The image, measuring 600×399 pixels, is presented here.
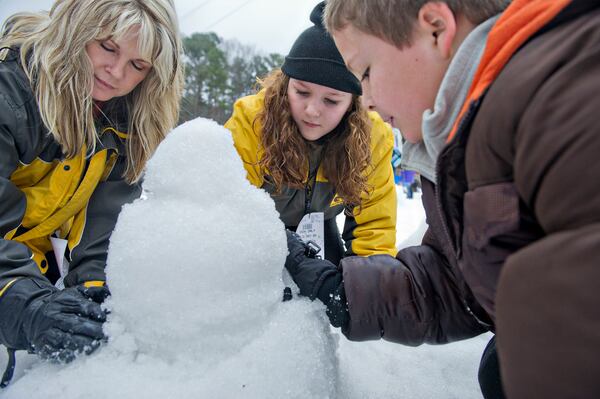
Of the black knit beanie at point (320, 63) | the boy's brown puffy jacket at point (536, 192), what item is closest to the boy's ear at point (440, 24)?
the boy's brown puffy jacket at point (536, 192)

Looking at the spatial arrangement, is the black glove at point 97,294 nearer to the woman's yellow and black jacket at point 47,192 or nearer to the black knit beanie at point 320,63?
the woman's yellow and black jacket at point 47,192

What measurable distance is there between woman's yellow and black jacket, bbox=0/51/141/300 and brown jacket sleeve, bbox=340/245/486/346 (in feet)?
2.69

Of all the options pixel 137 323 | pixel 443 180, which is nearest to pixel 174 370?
pixel 137 323

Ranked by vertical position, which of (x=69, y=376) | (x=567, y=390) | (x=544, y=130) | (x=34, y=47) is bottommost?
(x=69, y=376)

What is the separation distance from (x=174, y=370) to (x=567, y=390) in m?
0.66

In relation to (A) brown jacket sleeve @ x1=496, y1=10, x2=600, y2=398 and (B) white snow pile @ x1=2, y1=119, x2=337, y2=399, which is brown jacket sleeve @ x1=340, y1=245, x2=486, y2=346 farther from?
(A) brown jacket sleeve @ x1=496, y1=10, x2=600, y2=398

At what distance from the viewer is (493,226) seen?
55 centimetres

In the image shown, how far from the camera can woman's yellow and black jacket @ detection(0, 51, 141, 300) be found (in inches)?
44.0

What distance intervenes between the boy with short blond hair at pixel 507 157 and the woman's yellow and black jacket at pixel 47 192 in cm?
91

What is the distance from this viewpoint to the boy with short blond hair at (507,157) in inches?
15.7

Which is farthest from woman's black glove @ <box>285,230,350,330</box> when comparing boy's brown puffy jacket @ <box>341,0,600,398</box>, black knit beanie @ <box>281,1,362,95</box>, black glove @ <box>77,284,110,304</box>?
black knit beanie @ <box>281,1,362,95</box>

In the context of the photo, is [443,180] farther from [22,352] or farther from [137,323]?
[22,352]

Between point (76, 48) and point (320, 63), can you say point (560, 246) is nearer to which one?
point (320, 63)

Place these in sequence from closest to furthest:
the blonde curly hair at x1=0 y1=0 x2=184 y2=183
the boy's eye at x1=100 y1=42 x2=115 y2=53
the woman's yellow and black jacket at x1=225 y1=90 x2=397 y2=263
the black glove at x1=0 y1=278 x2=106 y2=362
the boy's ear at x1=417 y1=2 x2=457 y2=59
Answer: the boy's ear at x1=417 y1=2 x2=457 y2=59
the black glove at x1=0 y1=278 x2=106 y2=362
the blonde curly hair at x1=0 y1=0 x2=184 y2=183
the boy's eye at x1=100 y1=42 x2=115 y2=53
the woman's yellow and black jacket at x1=225 y1=90 x2=397 y2=263
